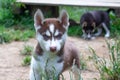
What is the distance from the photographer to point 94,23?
849 centimetres

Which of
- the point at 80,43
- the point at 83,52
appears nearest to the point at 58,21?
the point at 83,52

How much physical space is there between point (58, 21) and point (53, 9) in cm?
523

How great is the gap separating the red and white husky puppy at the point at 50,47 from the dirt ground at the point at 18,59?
1.16 meters

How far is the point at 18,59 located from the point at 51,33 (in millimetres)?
2482

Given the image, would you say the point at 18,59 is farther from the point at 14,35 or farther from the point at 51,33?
the point at 51,33

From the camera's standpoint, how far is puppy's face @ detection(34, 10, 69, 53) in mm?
4071

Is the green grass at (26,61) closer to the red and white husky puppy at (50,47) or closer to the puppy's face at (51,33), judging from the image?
the red and white husky puppy at (50,47)

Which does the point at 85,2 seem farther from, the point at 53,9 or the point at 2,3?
the point at 2,3

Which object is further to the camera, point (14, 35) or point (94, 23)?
point (94, 23)

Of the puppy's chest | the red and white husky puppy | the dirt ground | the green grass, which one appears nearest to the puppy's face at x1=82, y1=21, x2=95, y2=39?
the dirt ground

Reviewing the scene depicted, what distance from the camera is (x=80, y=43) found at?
25.6 ft

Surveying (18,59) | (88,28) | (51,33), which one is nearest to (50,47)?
(51,33)

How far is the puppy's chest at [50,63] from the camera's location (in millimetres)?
4250

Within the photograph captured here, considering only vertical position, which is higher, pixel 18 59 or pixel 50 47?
pixel 50 47
